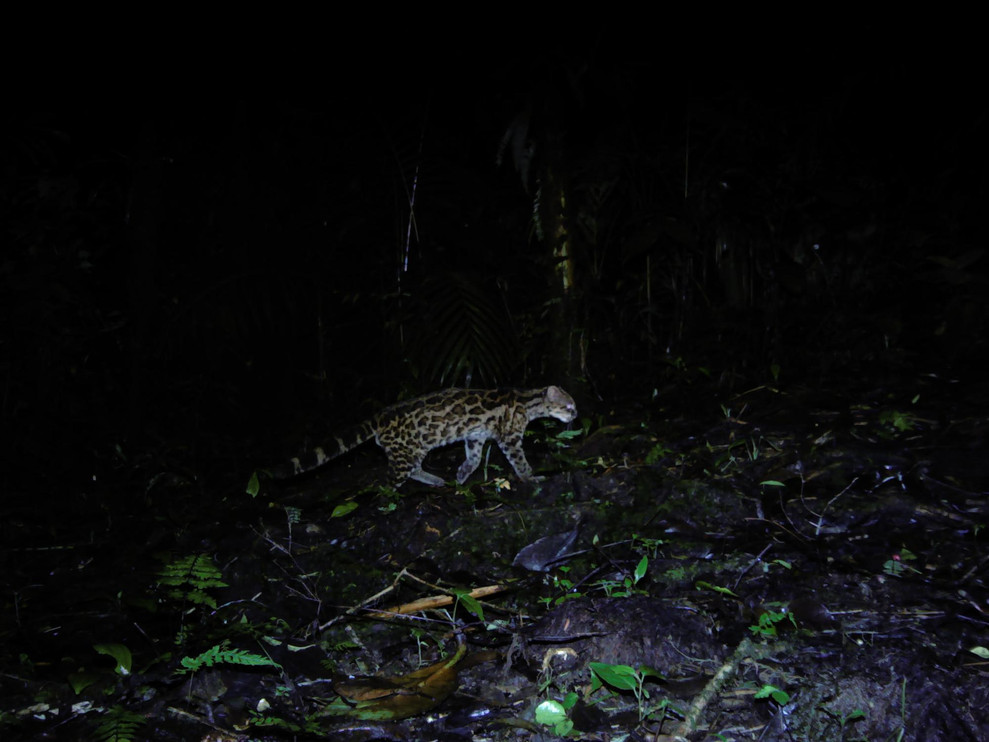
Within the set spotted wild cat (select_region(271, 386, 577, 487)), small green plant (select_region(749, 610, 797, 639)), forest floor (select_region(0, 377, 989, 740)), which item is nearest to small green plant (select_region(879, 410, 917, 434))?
forest floor (select_region(0, 377, 989, 740))

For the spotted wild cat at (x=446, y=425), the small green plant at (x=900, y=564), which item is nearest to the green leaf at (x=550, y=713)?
the small green plant at (x=900, y=564)

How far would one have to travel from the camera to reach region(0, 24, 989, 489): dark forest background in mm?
6254

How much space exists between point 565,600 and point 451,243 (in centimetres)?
464

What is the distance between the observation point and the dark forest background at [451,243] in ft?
20.5

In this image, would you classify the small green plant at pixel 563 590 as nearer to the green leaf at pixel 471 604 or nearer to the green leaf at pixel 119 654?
the green leaf at pixel 471 604

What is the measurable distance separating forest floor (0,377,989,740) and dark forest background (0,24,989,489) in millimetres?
1305

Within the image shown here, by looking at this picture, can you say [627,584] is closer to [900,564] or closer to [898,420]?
[900,564]

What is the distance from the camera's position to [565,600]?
3.28 metres

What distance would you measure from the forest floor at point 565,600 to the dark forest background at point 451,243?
1.30 meters

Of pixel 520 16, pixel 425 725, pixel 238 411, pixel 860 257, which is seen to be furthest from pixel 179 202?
pixel 860 257

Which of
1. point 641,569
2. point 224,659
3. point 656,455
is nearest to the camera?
point 224,659

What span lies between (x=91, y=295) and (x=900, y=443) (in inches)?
255

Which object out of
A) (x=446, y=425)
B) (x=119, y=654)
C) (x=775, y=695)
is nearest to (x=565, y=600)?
(x=775, y=695)

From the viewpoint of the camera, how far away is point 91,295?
6602mm
